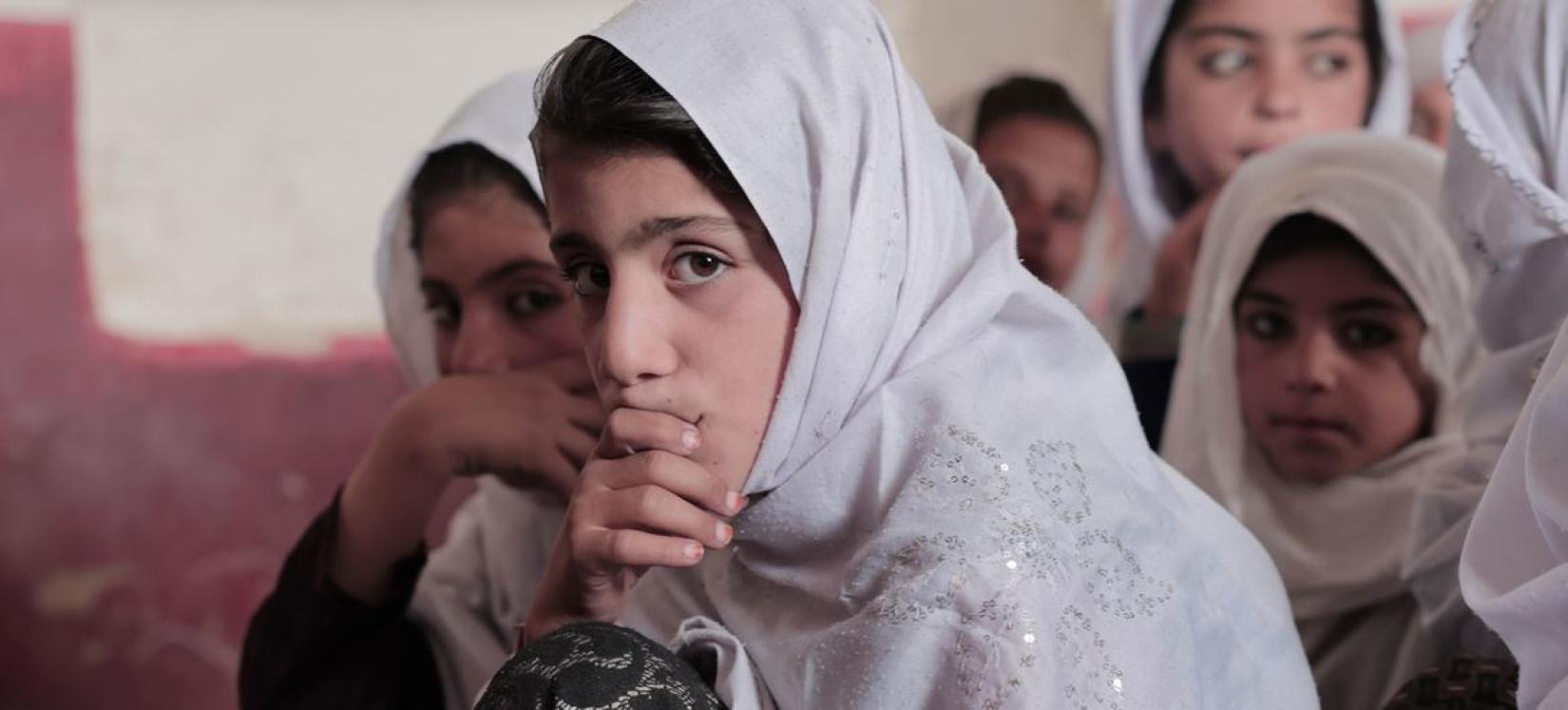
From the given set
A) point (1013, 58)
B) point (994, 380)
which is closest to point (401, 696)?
point (994, 380)

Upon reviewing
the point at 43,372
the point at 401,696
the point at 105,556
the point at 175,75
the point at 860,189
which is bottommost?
the point at 105,556

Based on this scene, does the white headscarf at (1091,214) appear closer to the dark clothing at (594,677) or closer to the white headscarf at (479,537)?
the white headscarf at (479,537)

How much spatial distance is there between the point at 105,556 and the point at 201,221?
70 centimetres

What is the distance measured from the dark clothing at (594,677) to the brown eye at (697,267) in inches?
11.0

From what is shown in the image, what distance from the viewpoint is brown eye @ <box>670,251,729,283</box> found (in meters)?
1.36

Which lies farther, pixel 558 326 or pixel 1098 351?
pixel 558 326

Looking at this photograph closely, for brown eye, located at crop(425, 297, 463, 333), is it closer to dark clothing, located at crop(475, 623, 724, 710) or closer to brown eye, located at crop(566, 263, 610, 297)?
brown eye, located at crop(566, 263, 610, 297)

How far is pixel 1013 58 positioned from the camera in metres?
3.96

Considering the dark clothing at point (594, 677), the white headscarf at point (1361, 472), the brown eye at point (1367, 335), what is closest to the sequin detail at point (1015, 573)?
the dark clothing at point (594, 677)

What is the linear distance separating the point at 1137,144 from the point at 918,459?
1699 mm

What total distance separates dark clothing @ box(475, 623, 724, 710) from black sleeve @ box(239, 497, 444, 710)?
0.69 meters

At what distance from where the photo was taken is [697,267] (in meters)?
1.37

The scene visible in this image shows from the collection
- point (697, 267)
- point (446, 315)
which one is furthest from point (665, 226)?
point (446, 315)

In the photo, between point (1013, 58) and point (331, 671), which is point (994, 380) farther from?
point (1013, 58)
